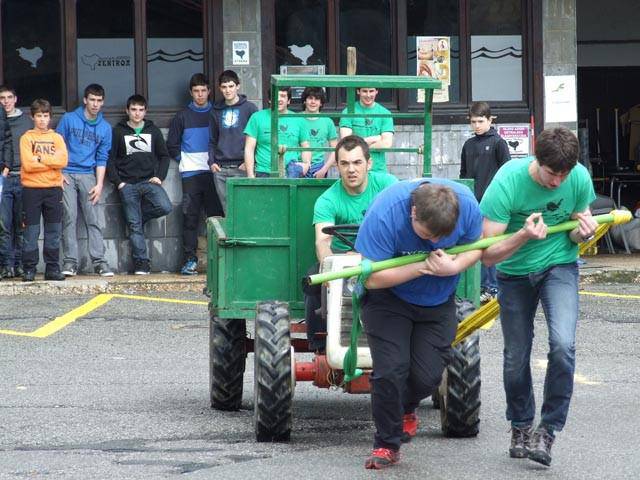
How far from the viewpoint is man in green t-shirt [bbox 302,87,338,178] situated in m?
14.2

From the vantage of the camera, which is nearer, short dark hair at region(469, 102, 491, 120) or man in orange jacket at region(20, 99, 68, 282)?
short dark hair at region(469, 102, 491, 120)

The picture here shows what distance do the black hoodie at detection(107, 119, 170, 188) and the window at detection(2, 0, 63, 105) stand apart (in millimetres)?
962

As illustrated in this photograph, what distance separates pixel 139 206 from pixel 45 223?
1.20m

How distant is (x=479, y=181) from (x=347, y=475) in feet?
26.1

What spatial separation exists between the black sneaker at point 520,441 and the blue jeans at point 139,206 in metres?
9.42

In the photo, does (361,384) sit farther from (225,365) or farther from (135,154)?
(135,154)

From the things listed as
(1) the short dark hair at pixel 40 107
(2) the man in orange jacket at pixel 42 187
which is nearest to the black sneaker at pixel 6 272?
(2) the man in orange jacket at pixel 42 187

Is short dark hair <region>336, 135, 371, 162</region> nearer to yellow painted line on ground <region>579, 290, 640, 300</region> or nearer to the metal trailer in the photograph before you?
the metal trailer

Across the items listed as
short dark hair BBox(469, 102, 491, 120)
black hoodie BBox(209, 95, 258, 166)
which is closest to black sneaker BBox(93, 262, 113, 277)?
black hoodie BBox(209, 95, 258, 166)

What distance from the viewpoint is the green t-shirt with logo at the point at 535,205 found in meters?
7.43

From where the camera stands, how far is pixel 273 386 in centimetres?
793

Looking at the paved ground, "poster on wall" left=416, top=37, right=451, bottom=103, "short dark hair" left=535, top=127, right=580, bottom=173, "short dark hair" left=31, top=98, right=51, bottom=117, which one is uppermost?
"poster on wall" left=416, top=37, right=451, bottom=103

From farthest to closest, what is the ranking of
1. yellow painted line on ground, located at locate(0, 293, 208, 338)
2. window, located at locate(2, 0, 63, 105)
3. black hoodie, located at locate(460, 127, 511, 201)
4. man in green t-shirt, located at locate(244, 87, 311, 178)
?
window, located at locate(2, 0, 63, 105) → black hoodie, located at locate(460, 127, 511, 201) → man in green t-shirt, located at locate(244, 87, 311, 178) → yellow painted line on ground, located at locate(0, 293, 208, 338)

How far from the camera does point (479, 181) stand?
48.8 ft
